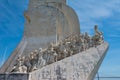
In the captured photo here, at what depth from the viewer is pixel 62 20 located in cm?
1870

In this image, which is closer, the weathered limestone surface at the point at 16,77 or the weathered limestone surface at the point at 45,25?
the weathered limestone surface at the point at 16,77

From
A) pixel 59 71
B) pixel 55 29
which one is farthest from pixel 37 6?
pixel 59 71

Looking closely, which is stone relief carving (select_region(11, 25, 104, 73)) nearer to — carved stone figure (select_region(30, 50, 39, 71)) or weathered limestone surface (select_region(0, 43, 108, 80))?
carved stone figure (select_region(30, 50, 39, 71))

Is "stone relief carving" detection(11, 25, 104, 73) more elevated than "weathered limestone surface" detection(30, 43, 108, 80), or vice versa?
"stone relief carving" detection(11, 25, 104, 73)

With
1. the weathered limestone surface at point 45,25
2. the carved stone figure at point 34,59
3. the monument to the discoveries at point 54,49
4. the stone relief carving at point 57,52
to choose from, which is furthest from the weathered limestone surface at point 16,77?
the weathered limestone surface at point 45,25

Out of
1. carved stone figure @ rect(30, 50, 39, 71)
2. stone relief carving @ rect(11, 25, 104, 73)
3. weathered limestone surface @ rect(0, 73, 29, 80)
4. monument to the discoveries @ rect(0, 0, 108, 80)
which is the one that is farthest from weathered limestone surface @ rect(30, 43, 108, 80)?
→ carved stone figure @ rect(30, 50, 39, 71)

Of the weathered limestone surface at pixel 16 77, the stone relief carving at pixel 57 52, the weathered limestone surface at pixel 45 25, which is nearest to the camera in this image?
the weathered limestone surface at pixel 16 77

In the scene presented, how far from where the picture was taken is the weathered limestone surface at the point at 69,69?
13305mm

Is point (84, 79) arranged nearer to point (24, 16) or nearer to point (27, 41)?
point (27, 41)

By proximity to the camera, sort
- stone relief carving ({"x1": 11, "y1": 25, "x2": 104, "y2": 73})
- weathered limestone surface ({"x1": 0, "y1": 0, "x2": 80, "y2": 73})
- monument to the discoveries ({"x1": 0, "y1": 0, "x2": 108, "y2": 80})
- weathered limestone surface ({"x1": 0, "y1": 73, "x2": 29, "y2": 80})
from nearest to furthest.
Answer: weathered limestone surface ({"x1": 0, "y1": 73, "x2": 29, "y2": 80}) < monument to the discoveries ({"x1": 0, "y1": 0, "x2": 108, "y2": 80}) < stone relief carving ({"x1": 11, "y1": 25, "x2": 104, "y2": 73}) < weathered limestone surface ({"x1": 0, "y1": 0, "x2": 80, "y2": 73})

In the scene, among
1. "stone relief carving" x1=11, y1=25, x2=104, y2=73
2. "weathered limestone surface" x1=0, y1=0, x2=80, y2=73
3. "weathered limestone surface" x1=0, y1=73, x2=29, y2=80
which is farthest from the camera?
"weathered limestone surface" x1=0, y1=0, x2=80, y2=73

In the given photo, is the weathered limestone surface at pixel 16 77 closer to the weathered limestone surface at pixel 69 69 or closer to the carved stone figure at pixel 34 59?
the weathered limestone surface at pixel 69 69

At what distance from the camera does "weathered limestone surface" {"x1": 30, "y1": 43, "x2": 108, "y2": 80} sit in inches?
524

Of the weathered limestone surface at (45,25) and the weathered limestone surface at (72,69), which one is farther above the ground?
the weathered limestone surface at (45,25)
